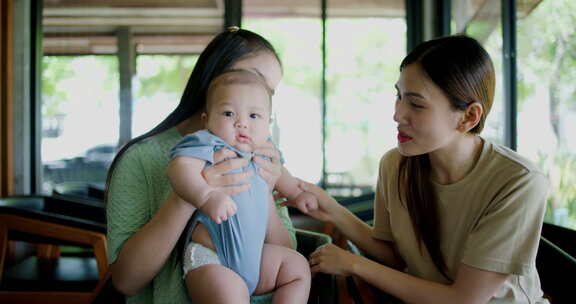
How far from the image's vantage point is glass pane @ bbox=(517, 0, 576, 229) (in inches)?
119

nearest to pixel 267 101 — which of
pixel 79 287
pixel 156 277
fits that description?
pixel 156 277

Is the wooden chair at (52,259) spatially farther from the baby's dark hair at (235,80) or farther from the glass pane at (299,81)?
the glass pane at (299,81)

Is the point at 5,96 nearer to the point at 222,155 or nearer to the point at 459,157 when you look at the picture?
the point at 222,155

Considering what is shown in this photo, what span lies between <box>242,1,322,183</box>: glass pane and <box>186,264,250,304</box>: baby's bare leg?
491 cm

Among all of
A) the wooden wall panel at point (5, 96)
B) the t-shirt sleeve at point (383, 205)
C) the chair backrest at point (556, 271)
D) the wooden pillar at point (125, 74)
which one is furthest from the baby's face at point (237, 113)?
the wooden pillar at point (125, 74)

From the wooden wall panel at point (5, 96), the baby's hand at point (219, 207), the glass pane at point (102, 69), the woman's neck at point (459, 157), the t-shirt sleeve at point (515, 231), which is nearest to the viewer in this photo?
the baby's hand at point (219, 207)

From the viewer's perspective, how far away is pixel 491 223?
140cm

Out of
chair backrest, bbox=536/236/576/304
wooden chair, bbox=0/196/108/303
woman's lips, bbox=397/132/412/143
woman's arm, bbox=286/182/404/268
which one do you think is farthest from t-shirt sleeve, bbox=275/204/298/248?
wooden chair, bbox=0/196/108/303

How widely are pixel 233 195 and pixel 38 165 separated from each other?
545 centimetres

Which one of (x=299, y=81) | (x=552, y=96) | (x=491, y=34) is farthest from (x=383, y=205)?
(x=299, y=81)

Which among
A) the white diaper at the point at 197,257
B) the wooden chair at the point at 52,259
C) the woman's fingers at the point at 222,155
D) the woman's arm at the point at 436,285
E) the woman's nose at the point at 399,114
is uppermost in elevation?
the woman's nose at the point at 399,114

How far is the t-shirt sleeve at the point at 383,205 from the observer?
1766 millimetres

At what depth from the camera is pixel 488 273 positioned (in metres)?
1.38

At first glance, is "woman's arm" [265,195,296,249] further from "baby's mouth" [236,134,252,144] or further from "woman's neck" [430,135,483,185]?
"woman's neck" [430,135,483,185]
